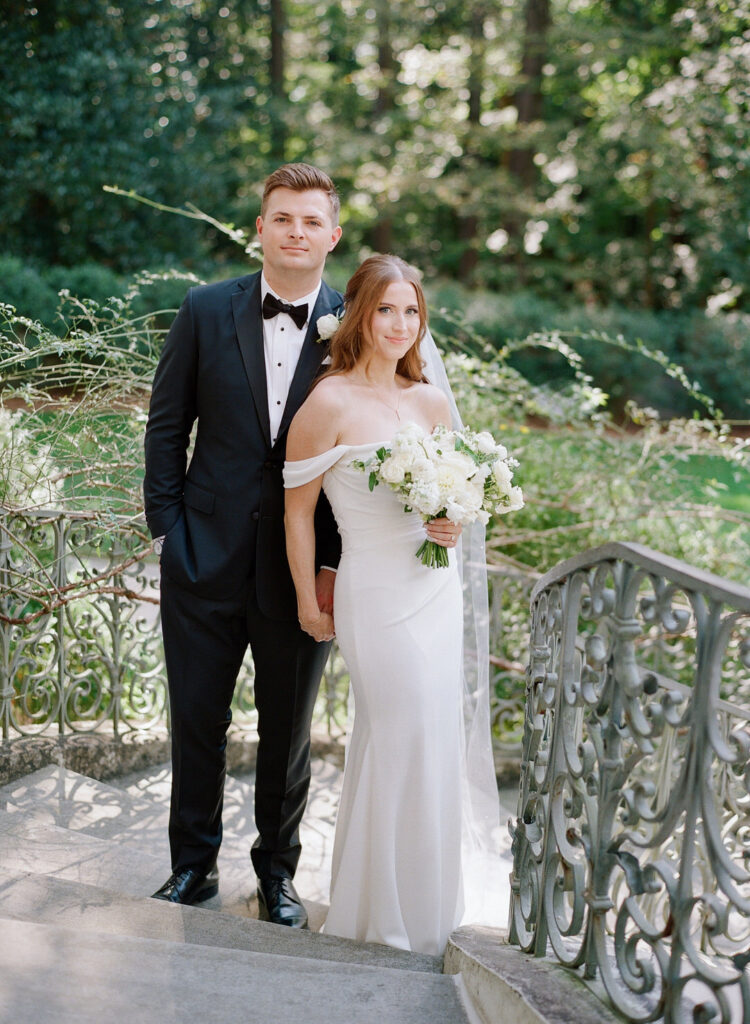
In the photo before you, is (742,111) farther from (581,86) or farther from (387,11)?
(387,11)

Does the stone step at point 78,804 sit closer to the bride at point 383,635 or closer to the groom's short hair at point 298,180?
the bride at point 383,635

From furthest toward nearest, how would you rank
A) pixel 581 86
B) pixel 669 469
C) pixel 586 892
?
pixel 581 86 → pixel 669 469 → pixel 586 892

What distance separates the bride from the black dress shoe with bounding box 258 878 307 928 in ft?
0.67

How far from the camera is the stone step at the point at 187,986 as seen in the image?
1.83 meters

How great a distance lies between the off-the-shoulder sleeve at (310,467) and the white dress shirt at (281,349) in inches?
8.7

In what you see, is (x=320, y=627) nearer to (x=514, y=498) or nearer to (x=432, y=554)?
(x=432, y=554)

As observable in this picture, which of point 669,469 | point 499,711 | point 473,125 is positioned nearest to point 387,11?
point 473,125

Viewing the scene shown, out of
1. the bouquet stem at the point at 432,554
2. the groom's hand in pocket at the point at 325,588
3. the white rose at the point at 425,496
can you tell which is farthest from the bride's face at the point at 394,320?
the groom's hand in pocket at the point at 325,588

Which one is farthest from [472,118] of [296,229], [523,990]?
[523,990]

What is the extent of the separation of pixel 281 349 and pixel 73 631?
1799mm

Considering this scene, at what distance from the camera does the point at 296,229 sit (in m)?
2.87

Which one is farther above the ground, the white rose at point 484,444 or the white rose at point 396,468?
the white rose at point 484,444

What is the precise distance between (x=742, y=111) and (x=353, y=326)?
14.8 metres

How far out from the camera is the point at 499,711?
4.98 metres
